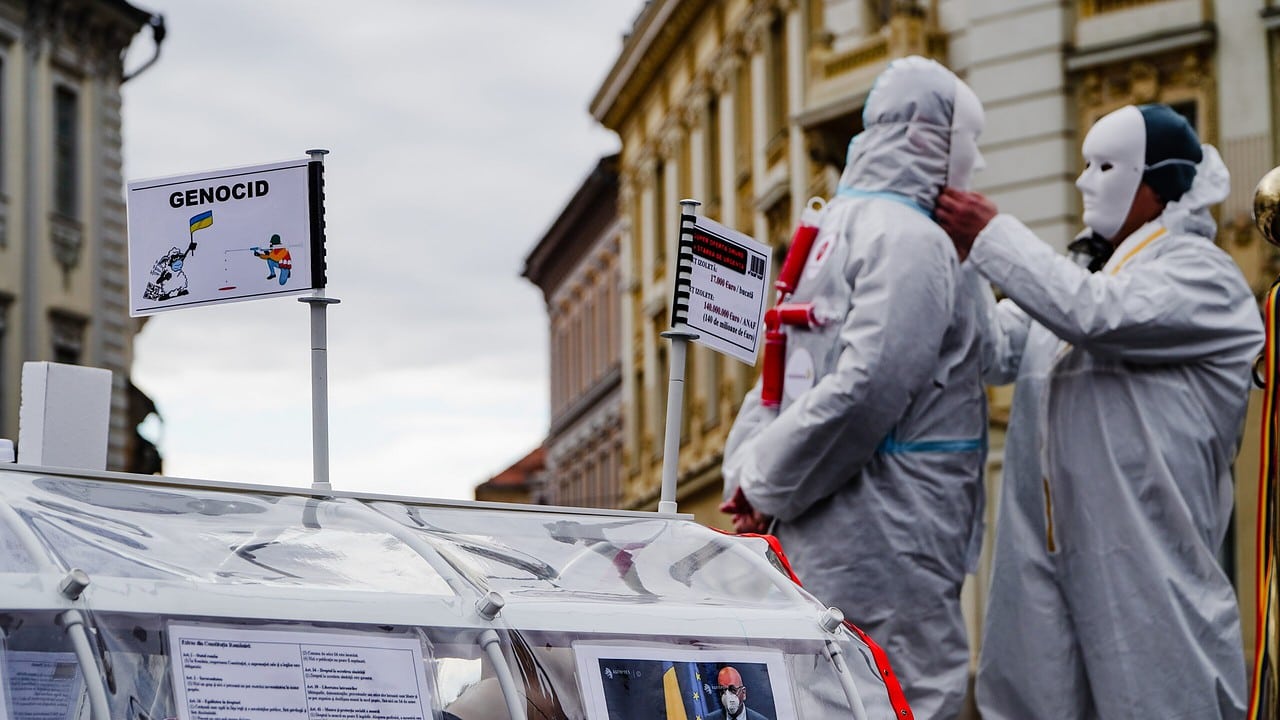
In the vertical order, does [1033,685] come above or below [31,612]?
below

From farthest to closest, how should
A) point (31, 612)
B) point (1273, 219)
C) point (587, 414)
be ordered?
point (587, 414) → point (1273, 219) → point (31, 612)

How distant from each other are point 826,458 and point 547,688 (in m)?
2.53

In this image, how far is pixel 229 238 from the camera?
4086mm

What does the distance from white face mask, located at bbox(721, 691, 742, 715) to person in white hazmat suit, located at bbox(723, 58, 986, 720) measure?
2317mm

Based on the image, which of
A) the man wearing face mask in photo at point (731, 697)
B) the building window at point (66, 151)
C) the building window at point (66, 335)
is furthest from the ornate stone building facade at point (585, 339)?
the man wearing face mask in photo at point (731, 697)

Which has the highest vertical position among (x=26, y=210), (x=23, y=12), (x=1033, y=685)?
(x=23, y=12)

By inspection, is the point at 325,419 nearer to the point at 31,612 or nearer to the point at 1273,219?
the point at 31,612

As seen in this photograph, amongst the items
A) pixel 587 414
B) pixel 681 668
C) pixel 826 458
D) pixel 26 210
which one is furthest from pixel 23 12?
pixel 681 668

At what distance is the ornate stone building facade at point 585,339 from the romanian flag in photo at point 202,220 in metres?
35.6

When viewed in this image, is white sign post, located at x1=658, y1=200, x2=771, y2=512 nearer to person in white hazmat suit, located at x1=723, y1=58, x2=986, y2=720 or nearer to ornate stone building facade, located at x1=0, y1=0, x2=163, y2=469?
person in white hazmat suit, located at x1=723, y1=58, x2=986, y2=720

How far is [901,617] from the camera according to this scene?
→ 19.7 ft

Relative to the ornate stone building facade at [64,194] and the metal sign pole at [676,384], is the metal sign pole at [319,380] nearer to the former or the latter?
the metal sign pole at [676,384]

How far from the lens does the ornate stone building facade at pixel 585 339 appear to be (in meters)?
42.9

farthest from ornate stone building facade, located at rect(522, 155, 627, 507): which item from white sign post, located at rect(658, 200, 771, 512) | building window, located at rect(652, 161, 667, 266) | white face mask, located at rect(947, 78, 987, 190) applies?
white sign post, located at rect(658, 200, 771, 512)
